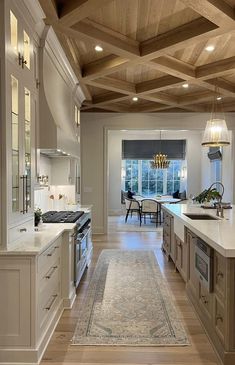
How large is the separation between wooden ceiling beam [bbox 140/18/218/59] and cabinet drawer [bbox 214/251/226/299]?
99.8 inches

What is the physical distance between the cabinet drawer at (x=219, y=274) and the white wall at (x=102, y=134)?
550cm

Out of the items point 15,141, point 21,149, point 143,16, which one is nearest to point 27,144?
point 21,149

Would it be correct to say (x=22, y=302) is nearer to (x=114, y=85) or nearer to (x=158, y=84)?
(x=114, y=85)

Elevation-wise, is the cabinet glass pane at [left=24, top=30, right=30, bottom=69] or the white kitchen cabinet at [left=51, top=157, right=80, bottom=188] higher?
the cabinet glass pane at [left=24, top=30, right=30, bottom=69]

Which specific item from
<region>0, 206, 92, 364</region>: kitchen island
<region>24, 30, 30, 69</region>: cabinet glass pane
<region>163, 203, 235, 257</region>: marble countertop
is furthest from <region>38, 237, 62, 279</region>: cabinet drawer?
<region>24, 30, 30, 69</region>: cabinet glass pane

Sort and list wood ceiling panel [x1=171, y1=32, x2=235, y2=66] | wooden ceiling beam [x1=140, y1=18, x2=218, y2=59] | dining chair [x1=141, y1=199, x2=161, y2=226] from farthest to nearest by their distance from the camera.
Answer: dining chair [x1=141, y1=199, x2=161, y2=226] < wood ceiling panel [x1=171, y1=32, x2=235, y2=66] < wooden ceiling beam [x1=140, y1=18, x2=218, y2=59]

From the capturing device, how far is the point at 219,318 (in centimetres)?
261

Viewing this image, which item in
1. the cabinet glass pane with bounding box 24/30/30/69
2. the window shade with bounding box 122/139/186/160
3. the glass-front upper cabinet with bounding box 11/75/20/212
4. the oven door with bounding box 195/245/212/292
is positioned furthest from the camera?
the window shade with bounding box 122/139/186/160

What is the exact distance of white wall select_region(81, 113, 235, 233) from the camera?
805 cm

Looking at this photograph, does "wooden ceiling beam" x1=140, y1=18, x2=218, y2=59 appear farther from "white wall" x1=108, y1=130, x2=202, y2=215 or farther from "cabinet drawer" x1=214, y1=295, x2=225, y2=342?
"white wall" x1=108, y1=130, x2=202, y2=215

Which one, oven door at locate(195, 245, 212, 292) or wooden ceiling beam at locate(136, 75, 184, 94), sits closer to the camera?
oven door at locate(195, 245, 212, 292)

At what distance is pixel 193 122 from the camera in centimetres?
806

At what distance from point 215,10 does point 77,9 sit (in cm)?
137

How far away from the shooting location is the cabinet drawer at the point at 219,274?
2.53 meters
